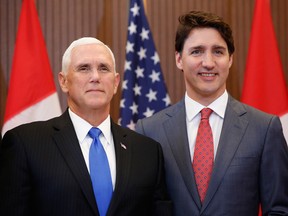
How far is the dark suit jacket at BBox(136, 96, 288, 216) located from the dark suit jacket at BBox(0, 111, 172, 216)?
0.45ft

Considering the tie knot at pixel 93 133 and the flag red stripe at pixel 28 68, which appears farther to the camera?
the flag red stripe at pixel 28 68

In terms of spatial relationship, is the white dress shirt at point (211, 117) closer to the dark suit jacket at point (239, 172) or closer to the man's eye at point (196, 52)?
the dark suit jacket at point (239, 172)

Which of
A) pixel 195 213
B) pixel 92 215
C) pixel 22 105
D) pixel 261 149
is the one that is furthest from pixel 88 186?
pixel 22 105

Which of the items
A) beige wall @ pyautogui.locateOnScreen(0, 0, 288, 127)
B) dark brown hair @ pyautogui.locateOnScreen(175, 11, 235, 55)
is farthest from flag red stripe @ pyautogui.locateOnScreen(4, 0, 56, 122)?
dark brown hair @ pyautogui.locateOnScreen(175, 11, 235, 55)

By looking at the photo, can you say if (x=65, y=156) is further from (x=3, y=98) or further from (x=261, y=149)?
(x=3, y=98)

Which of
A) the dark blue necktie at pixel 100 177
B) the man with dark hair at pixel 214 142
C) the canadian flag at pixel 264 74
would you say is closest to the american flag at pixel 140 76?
the canadian flag at pixel 264 74

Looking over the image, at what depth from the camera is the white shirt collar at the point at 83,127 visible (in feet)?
6.72

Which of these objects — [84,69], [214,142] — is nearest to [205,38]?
[214,142]

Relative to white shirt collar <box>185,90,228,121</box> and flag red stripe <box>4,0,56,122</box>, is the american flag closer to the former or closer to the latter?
flag red stripe <box>4,0,56,122</box>

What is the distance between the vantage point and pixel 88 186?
6.18 feet

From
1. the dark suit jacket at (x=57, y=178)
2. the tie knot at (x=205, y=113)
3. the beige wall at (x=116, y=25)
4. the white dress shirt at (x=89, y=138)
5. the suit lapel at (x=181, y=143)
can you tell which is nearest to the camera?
the dark suit jacket at (x=57, y=178)

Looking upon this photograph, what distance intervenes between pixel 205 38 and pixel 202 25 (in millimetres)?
75

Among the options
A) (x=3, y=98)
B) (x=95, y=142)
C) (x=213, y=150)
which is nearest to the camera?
(x=95, y=142)

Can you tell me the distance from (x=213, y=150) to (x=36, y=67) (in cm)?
183
